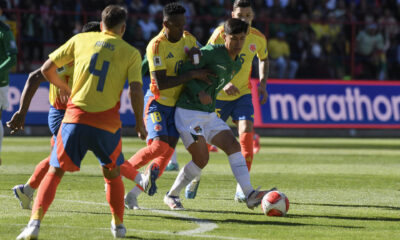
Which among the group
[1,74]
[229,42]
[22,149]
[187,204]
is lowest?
[22,149]

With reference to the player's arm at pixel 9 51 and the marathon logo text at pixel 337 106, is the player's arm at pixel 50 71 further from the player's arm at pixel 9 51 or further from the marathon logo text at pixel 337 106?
the marathon logo text at pixel 337 106

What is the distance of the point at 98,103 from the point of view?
20.6 ft

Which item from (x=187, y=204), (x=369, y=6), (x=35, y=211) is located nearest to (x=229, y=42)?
(x=187, y=204)

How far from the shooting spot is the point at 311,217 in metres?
8.01

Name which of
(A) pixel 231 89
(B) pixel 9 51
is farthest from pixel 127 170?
(B) pixel 9 51

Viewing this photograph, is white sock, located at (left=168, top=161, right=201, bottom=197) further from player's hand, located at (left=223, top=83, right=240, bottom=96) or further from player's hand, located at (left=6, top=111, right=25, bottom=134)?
player's hand, located at (left=6, top=111, right=25, bottom=134)

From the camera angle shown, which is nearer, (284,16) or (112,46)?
(112,46)

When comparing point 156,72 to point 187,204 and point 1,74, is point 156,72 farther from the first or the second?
point 1,74

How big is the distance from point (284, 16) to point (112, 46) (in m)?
20.4

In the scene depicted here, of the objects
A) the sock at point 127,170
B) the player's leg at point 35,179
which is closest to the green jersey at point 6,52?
the player's leg at point 35,179

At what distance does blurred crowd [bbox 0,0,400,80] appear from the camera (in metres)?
23.0

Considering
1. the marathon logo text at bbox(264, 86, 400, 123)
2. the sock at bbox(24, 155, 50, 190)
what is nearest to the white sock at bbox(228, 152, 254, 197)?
the sock at bbox(24, 155, 50, 190)

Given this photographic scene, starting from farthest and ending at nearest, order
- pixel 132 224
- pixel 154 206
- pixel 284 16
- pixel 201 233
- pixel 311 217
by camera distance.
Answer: pixel 284 16 → pixel 154 206 → pixel 311 217 → pixel 132 224 → pixel 201 233

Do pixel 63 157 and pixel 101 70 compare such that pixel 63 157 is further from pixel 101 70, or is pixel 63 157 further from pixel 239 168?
pixel 239 168
